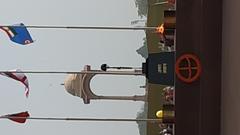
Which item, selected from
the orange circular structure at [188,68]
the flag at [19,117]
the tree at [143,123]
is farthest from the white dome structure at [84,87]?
the orange circular structure at [188,68]

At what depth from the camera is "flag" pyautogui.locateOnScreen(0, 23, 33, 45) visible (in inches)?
160

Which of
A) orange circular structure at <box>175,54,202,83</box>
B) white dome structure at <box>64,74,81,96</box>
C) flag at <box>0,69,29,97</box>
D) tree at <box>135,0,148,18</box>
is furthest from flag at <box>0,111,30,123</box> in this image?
orange circular structure at <box>175,54,202,83</box>

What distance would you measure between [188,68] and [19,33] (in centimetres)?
254

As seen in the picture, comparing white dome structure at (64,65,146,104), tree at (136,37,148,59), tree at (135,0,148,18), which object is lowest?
white dome structure at (64,65,146,104)

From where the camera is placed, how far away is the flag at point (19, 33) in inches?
160

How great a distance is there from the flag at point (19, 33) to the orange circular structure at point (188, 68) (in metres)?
2.44

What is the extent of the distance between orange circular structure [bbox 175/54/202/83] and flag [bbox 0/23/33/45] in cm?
244

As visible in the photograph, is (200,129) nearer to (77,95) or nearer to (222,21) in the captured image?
(222,21)

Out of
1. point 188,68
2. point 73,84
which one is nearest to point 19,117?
point 73,84

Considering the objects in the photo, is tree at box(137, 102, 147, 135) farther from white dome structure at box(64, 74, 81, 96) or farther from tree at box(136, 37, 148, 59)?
white dome structure at box(64, 74, 81, 96)

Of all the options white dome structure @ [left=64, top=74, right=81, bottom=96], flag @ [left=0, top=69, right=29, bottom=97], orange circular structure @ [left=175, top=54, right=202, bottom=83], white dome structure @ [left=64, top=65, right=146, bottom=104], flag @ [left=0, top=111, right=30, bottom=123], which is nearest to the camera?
orange circular structure @ [left=175, top=54, right=202, bottom=83]

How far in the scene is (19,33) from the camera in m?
4.12

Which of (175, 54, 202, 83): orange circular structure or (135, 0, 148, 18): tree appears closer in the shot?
(175, 54, 202, 83): orange circular structure

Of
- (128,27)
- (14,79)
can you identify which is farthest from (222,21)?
(14,79)
